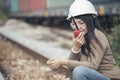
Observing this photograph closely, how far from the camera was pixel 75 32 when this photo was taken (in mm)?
4277

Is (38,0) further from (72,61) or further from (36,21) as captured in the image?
(72,61)

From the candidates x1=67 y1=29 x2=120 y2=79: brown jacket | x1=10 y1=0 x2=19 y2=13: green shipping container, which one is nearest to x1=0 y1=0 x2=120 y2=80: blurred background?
x1=10 y1=0 x2=19 y2=13: green shipping container

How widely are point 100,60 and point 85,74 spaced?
0.69ft

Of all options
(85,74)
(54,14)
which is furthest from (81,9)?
(54,14)

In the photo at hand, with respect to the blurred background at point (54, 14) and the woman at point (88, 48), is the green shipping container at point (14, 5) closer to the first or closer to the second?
the blurred background at point (54, 14)

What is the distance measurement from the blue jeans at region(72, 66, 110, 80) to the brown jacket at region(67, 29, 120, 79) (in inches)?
2.2

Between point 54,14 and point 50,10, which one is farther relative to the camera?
point 50,10

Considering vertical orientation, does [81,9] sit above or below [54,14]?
above

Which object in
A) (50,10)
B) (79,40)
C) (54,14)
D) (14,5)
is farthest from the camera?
(14,5)

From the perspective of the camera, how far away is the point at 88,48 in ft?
14.2

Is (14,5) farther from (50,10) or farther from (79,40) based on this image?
(79,40)

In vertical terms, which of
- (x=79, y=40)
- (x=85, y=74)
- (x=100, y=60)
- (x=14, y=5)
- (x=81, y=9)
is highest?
(x=81, y=9)

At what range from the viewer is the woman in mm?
4287

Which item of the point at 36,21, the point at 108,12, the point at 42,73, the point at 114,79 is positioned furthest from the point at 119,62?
the point at 36,21
